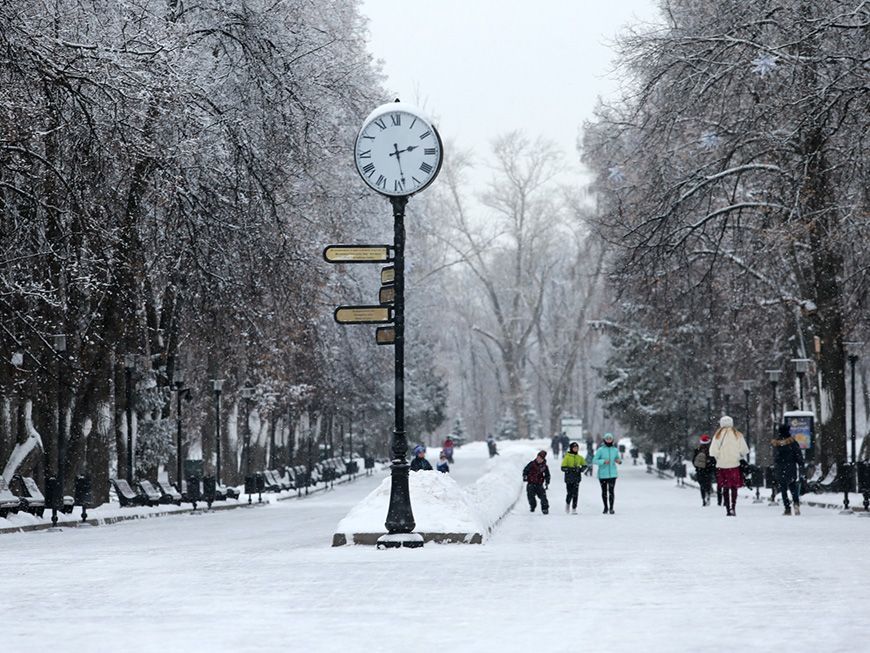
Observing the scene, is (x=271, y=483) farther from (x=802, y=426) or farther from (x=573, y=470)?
(x=573, y=470)

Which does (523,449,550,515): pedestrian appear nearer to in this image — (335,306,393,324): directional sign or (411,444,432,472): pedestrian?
(411,444,432,472): pedestrian

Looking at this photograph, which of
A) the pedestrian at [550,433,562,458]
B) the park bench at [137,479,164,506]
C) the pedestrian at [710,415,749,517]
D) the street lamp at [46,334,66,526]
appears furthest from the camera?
the pedestrian at [550,433,562,458]

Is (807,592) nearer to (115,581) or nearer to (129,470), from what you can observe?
(115,581)

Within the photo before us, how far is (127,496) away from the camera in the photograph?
35875mm

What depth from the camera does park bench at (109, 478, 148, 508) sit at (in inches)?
1404

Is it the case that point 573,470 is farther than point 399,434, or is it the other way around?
point 573,470

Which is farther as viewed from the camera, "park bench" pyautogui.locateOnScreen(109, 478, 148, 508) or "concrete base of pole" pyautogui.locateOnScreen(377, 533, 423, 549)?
"park bench" pyautogui.locateOnScreen(109, 478, 148, 508)

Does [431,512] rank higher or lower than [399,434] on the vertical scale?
lower

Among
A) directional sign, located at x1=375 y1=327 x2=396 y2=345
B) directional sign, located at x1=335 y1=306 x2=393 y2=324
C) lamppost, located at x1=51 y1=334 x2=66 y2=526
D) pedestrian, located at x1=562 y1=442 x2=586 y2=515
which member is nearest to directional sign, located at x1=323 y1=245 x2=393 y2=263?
directional sign, located at x1=335 y1=306 x2=393 y2=324

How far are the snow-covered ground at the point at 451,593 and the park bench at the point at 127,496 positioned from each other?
13221mm

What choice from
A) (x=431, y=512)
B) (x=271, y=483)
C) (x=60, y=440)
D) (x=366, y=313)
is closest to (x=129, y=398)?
(x=60, y=440)

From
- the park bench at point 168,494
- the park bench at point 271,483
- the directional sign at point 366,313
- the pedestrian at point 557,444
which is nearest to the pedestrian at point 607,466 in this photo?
the park bench at point 168,494

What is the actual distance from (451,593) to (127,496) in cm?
2431

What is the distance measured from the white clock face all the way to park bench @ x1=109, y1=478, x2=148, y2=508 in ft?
59.9
